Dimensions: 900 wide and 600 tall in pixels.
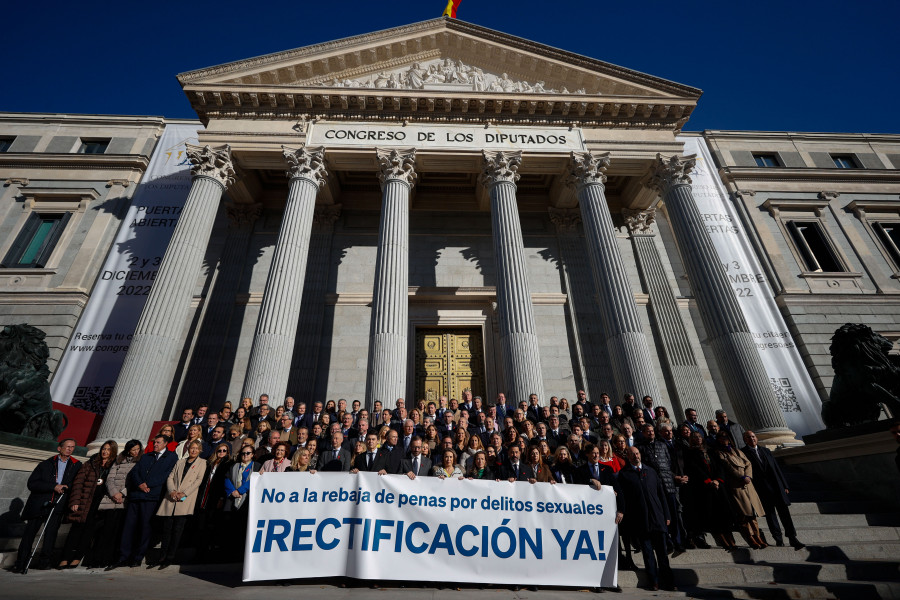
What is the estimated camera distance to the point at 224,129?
48.6 ft

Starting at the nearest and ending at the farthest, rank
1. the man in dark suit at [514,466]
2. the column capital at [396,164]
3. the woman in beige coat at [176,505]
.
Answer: the woman in beige coat at [176,505]
the man in dark suit at [514,466]
the column capital at [396,164]

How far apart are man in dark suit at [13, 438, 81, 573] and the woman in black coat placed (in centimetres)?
892

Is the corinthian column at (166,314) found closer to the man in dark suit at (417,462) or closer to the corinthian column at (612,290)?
the man in dark suit at (417,462)

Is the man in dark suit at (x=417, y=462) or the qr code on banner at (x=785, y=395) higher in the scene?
the qr code on banner at (x=785, y=395)

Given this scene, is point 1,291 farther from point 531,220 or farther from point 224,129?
point 531,220

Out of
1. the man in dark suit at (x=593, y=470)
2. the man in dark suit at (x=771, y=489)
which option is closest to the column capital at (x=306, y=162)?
the man in dark suit at (x=593, y=470)

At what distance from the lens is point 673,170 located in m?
14.7

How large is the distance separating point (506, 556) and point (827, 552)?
4719mm

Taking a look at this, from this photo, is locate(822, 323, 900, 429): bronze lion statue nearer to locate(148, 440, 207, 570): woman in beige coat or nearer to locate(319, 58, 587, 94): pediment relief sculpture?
locate(319, 58, 587, 94): pediment relief sculpture

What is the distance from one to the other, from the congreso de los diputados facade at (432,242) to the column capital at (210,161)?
79 millimetres

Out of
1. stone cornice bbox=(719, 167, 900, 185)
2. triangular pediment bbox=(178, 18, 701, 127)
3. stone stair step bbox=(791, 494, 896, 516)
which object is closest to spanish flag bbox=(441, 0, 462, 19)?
triangular pediment bbox=(178, 18, 701, 127)

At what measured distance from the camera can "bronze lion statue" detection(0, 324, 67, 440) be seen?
25.0ft

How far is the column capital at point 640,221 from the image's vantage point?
1803 centimetres

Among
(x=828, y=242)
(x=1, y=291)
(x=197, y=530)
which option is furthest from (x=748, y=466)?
(x=1, y=291)
